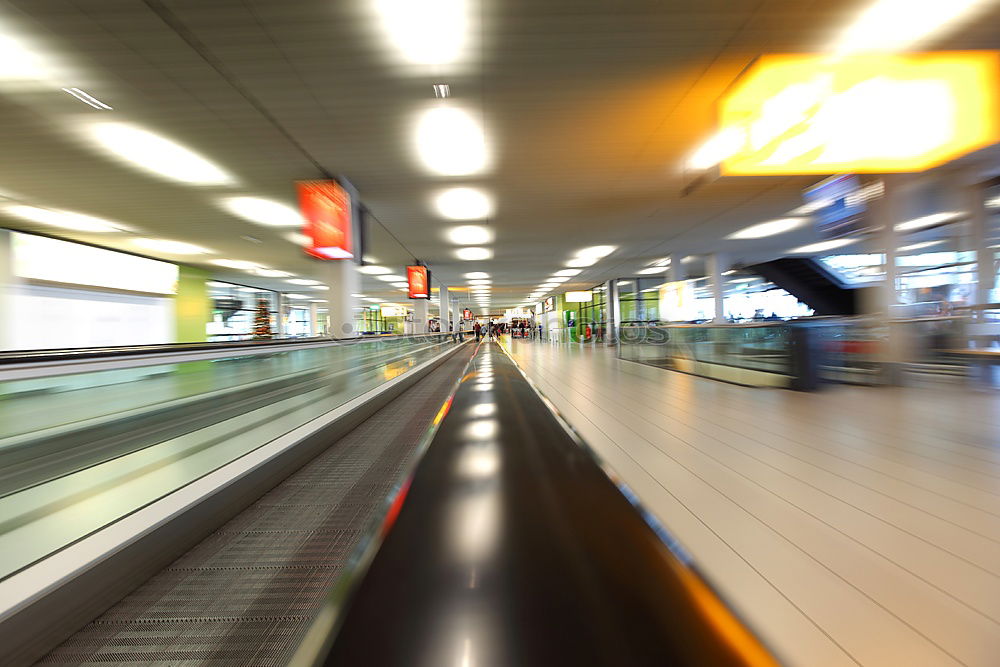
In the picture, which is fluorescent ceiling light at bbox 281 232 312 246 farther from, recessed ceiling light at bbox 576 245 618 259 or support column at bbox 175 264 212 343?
recessed ceiling light at bbox 576 245 618 259

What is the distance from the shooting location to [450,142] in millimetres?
5957

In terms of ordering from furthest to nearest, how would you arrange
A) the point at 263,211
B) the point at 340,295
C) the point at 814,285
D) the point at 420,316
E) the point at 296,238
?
the point at 814,285 < the point at 420,316 < the point at 296,238 < the point at 263,211 < the point at 340,295

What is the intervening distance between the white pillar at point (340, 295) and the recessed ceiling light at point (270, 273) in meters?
10.2

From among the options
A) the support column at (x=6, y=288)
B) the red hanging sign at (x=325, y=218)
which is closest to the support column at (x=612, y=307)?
the red hanging sign at (x=325, y=218)

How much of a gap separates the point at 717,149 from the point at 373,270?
1413 cm

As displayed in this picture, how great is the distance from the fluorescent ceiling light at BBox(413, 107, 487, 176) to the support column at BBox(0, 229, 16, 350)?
12130 millimetres

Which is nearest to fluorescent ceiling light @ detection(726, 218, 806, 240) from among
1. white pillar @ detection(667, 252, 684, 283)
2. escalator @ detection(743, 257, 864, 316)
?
white pillar @ detection(667, 252, 684, 283)

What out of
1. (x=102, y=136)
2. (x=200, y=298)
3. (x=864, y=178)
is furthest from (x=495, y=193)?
(x=200, y=298)

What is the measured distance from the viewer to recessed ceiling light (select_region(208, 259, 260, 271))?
45.8ft

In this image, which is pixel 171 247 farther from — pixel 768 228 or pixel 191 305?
pixel 768 228

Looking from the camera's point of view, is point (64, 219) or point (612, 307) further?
point (612, 307)

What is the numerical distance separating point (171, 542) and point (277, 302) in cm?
2492

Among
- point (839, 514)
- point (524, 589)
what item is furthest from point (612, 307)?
point (524, 589)

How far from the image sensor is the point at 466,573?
5.69ft
